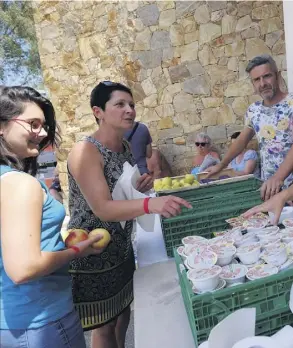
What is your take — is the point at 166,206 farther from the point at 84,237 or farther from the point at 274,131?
the point at 274,131

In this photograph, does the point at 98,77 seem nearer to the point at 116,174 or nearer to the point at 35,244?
the point at 116,174

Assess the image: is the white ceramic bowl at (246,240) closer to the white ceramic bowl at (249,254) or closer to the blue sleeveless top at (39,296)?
the white ceramic bowl at (249,254)

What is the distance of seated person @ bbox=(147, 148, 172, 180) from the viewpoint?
17.6 ft

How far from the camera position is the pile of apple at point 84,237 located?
54.7 inches

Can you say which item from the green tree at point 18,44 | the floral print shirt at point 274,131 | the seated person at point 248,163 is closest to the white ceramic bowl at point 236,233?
the floral print shirt at point 274,131

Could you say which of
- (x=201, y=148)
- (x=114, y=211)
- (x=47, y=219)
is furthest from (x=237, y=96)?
(x=47, y=219)

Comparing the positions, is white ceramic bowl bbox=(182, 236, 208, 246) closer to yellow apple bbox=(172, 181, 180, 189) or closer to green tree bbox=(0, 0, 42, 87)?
yellow apple bbox=(172, 181, 180, 189)

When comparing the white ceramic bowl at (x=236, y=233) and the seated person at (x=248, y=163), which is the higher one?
the white ceramic bowl at (x=236, y=233)

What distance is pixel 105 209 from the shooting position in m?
1.47

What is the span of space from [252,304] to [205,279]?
0.49 feet

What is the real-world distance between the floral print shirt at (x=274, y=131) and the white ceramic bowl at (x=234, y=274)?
1.41 metres

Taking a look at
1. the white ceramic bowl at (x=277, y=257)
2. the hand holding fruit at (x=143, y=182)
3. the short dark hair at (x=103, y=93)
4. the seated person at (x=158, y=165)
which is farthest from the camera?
the seated person at (x=158, y=165)

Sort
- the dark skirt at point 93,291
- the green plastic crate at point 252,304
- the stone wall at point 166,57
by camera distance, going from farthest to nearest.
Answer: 1. the stone wall at point 166,57
2. the dark skirt at point 93,291
3. the green plastic crate at point 252,304

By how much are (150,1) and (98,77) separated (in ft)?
5.18
